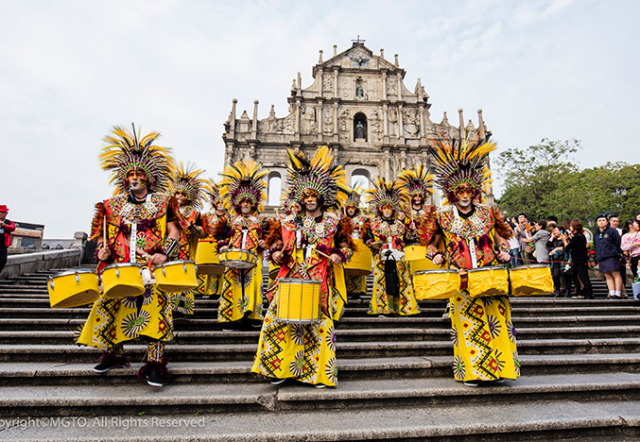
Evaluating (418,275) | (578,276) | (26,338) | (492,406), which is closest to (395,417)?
(492,406)

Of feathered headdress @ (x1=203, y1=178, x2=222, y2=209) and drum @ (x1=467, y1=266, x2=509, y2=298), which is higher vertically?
feathered headdress @ (x1=203, y1=178, x2=222, y2=209)

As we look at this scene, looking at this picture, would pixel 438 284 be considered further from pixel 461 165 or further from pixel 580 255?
pixel 580 255

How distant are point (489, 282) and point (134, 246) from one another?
3198mm

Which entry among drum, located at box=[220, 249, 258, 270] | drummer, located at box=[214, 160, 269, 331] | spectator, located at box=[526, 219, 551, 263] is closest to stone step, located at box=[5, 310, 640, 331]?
drummer, located at box=[214, 160, 269, 331]

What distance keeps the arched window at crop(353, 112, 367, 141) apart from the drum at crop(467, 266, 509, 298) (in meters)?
27.2

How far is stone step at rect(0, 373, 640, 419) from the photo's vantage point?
2975 mm

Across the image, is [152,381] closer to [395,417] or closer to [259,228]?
[395,417]

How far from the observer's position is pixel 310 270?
11.8 ft

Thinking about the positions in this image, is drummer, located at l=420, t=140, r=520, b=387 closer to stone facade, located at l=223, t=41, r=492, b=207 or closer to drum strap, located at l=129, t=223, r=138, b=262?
drum strap, located at l=129, t=223, r=138, b=262

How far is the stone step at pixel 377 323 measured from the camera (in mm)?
4969

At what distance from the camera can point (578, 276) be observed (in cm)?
737

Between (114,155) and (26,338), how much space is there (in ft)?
8.44

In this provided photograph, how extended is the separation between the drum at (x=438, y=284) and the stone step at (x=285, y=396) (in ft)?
2.87

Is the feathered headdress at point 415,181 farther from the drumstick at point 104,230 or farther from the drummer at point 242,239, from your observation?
the drumstick at point 104,230
